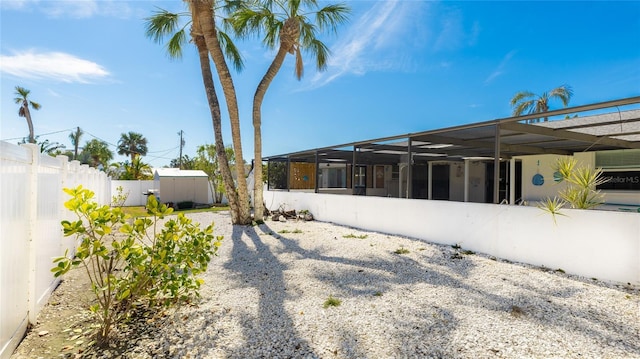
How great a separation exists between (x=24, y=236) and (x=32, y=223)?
0.24 m

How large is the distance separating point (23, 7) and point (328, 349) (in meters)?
14.9

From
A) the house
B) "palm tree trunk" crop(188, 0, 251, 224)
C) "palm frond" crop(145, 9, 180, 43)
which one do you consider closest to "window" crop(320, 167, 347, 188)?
the house

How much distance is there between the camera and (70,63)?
1794 centimetres

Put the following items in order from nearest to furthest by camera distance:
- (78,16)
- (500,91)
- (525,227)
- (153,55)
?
(525,227) → (78,16) → (153,55) → (500,91)

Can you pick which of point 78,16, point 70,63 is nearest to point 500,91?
point 78,16

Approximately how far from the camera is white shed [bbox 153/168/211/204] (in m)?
18.7

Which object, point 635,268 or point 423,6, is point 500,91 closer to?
point 423,6

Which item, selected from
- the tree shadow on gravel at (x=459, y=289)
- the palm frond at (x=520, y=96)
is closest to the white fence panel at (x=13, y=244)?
the tree shadow on gravel at (x=459, y=289)

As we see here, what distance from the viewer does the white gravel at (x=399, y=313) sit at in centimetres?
294

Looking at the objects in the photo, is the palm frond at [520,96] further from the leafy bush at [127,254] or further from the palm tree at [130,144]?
the palm tree at [130,144]

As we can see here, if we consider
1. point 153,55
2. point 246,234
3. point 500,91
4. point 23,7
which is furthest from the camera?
point 500,91

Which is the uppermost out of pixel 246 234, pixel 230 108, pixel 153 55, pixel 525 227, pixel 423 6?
pixel 423 6

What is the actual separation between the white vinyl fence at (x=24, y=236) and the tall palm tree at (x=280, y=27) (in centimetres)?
692

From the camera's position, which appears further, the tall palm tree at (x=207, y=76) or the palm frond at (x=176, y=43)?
the palm frond at (x=176, y=43)
